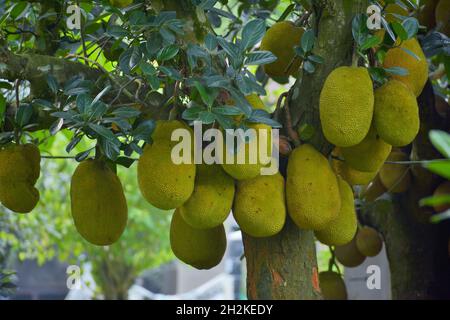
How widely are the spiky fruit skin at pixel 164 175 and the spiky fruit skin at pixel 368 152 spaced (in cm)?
33

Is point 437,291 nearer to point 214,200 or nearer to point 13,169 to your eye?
point 214,200

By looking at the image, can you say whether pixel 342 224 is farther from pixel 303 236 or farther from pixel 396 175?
pixel 396 175

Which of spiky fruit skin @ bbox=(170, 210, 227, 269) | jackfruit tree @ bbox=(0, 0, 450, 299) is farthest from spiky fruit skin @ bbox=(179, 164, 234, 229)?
spiky fruit skin @ bbox=(170, 210, 227, 269)

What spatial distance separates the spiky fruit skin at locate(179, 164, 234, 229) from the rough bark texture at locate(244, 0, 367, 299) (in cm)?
19

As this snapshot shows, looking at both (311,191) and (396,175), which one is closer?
(311,191)

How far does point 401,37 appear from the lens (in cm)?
141

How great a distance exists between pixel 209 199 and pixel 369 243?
1032 mm

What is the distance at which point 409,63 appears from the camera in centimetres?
149

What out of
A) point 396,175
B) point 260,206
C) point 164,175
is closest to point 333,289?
point 396,175

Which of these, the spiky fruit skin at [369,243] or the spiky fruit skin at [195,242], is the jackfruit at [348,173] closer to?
the spiky fruit skin at [195,242]

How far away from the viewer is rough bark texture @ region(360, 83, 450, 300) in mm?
2129

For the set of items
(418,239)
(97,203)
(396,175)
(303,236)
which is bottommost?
(418,239)

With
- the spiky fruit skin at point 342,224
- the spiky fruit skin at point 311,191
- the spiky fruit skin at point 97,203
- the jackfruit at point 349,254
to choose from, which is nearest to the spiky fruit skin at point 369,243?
the jackfruit at point 349,254

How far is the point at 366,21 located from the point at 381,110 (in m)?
0.18
